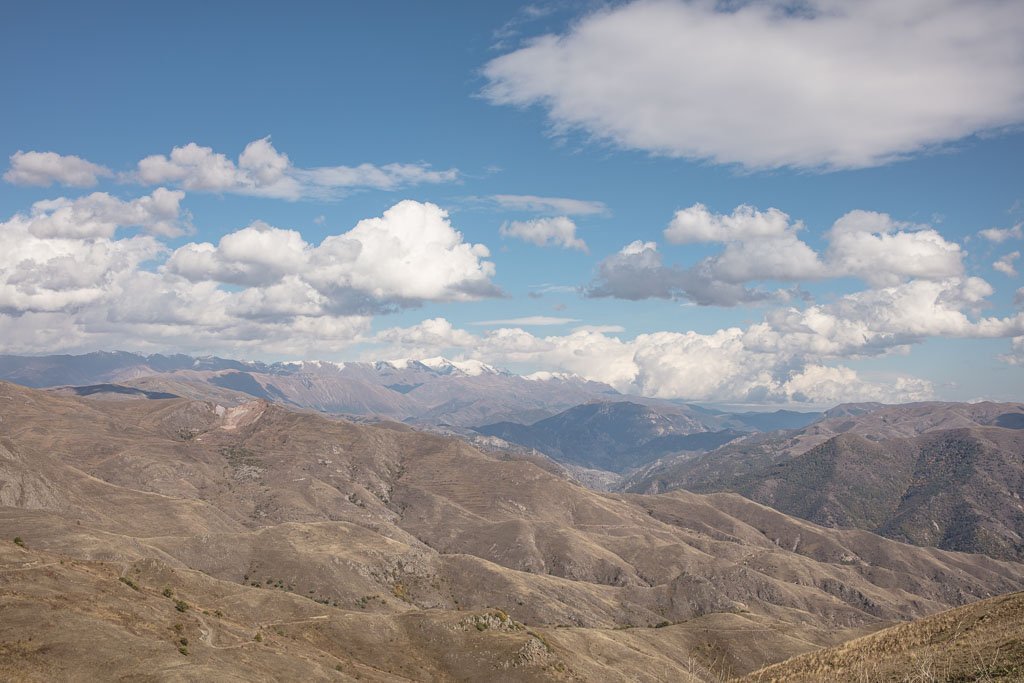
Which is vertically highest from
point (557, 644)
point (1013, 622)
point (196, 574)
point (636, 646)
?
point (1013, 622)

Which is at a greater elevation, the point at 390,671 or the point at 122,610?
the point at 122,610

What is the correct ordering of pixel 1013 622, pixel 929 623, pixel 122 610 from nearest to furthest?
pixel 1013 622
pixel 929 623
pixel 122 610

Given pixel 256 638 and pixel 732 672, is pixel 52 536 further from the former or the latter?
pixel 732 672

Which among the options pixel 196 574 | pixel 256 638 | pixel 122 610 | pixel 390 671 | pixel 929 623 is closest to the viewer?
pixel 929 623

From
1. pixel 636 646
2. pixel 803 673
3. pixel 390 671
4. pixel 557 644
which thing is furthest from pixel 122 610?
pixel 636 646

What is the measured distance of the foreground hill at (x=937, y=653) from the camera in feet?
159

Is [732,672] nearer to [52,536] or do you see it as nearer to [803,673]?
[803,673]

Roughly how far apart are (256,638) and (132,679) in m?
40.9

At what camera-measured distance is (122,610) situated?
10250 centimetres

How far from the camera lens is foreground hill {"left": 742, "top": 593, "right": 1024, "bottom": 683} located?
159ft

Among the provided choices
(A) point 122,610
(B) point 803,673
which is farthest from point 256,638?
(B) point 803,673

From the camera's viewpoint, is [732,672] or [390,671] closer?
[390,671]

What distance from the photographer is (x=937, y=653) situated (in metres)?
59.2

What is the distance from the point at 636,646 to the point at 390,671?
75.4 m
